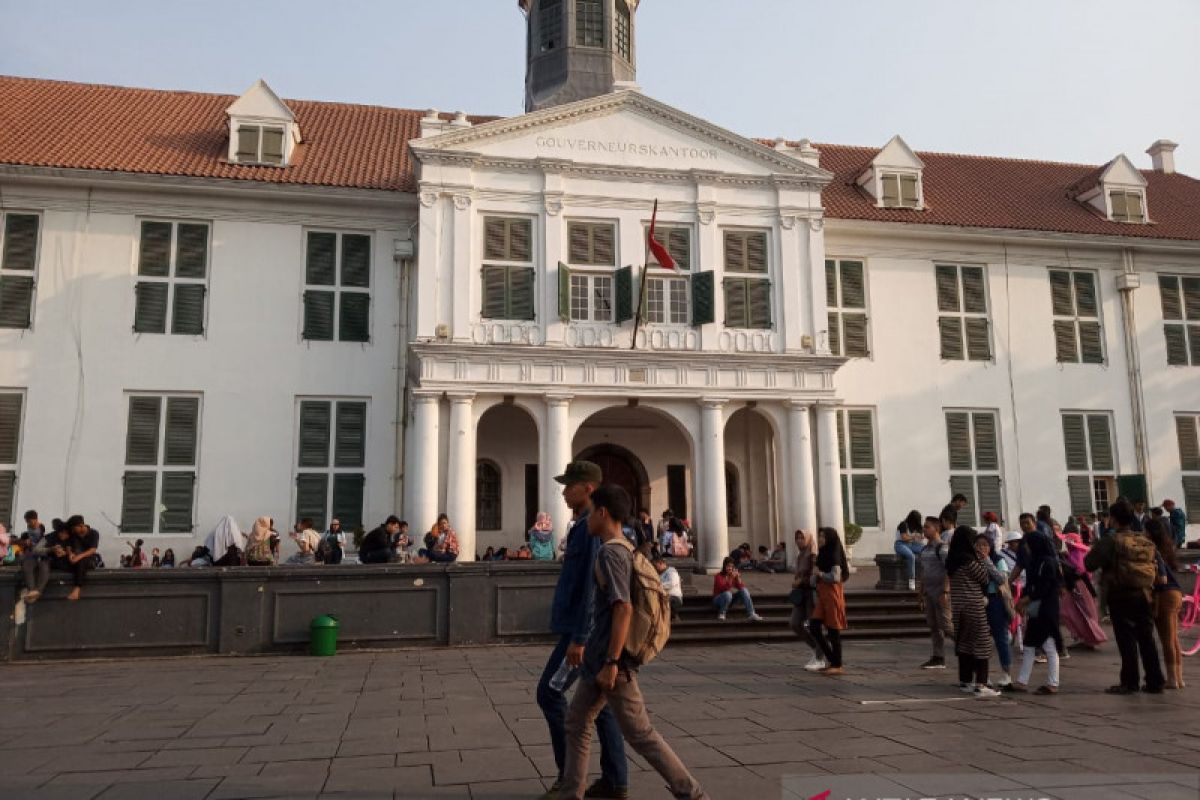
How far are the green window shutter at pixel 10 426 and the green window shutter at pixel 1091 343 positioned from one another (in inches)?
975

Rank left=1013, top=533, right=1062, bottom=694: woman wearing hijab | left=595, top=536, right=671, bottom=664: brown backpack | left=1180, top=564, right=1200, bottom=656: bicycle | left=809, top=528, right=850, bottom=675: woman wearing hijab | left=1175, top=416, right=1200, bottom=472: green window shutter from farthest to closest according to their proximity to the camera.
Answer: left=1175, top=416, right=1200, bottom=472: green window shutter, left=1180, top=564, right=1200, bottom=656: bicycle, left=809, top=528, right=850, bottom=675: woman wearing hijab, left=1013, top=533, right=1062, bottom=694: woman wearing hijab, left=595, top=536, right=671, bottom=664: brown backpack

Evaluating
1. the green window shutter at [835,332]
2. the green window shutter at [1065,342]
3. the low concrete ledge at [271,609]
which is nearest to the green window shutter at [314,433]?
the low concrete ledge at [271,609]

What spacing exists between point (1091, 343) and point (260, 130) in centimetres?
Answer: 2123

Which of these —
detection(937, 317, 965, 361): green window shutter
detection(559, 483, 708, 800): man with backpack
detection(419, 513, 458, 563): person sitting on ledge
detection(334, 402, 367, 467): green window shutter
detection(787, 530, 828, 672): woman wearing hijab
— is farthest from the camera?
detection(937, 317, 965, 361): green window shutter

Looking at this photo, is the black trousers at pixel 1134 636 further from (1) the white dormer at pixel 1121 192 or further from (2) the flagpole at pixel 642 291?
(1) the white dormer at pixel 1121 192

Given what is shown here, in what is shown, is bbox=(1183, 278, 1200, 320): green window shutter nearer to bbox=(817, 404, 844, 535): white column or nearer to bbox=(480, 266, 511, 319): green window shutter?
bbox=(817, 404, 844, 535): white column

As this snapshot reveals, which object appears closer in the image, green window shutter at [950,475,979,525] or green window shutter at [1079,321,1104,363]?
green window shutter at [950,475,979,525]

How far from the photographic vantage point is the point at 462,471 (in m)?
17.0

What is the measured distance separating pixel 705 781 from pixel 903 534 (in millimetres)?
11759

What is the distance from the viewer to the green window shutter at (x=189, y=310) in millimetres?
18484

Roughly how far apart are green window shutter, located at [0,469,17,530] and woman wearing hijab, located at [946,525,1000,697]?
56.7 ft

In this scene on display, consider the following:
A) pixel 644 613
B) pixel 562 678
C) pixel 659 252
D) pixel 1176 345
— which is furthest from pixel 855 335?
pixel 644 613

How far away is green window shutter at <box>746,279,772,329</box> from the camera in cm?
1888

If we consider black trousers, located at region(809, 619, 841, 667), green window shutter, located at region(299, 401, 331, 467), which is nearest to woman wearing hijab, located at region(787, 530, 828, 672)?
black trousers, located at region(809, 619, 841, 667)
